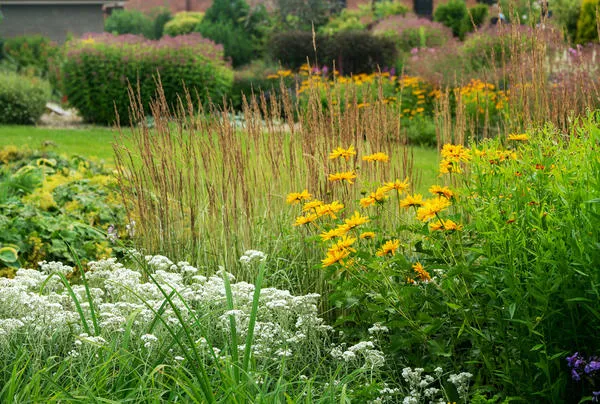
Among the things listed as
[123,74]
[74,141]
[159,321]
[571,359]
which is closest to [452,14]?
[123,74]

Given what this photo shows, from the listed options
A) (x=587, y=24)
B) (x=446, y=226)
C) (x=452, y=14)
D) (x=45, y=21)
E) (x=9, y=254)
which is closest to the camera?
(x=446, y=226)

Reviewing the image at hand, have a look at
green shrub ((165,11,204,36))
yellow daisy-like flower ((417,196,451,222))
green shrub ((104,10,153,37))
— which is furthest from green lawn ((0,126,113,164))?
green shrub ((104,10,153,37))

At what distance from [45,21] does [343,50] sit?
22.9 metres

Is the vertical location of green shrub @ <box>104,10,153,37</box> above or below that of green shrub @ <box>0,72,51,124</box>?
above

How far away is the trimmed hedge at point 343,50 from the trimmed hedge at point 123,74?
9.14ft

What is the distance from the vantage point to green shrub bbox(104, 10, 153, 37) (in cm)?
3048

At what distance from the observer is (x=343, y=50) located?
1681 cm

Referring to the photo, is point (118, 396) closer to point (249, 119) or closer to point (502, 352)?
point (502, 352)

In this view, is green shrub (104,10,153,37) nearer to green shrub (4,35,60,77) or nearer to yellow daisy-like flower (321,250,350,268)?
green shrub (4,35,60,77)

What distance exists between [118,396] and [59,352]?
61 centimetres

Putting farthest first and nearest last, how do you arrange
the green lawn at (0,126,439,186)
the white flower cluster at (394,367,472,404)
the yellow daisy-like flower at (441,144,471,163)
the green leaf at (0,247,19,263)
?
the green lawn at (0,126,439,186), the green leaf at (0,247,19,263), the yellow daisy-like flower at (441,144,471,163), the white flower cluster at (394,367,472,404)

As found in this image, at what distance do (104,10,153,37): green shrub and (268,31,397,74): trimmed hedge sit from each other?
570 inches

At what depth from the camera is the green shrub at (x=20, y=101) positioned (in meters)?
14.1

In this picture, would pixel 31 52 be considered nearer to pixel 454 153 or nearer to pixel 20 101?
pixel 20 101
